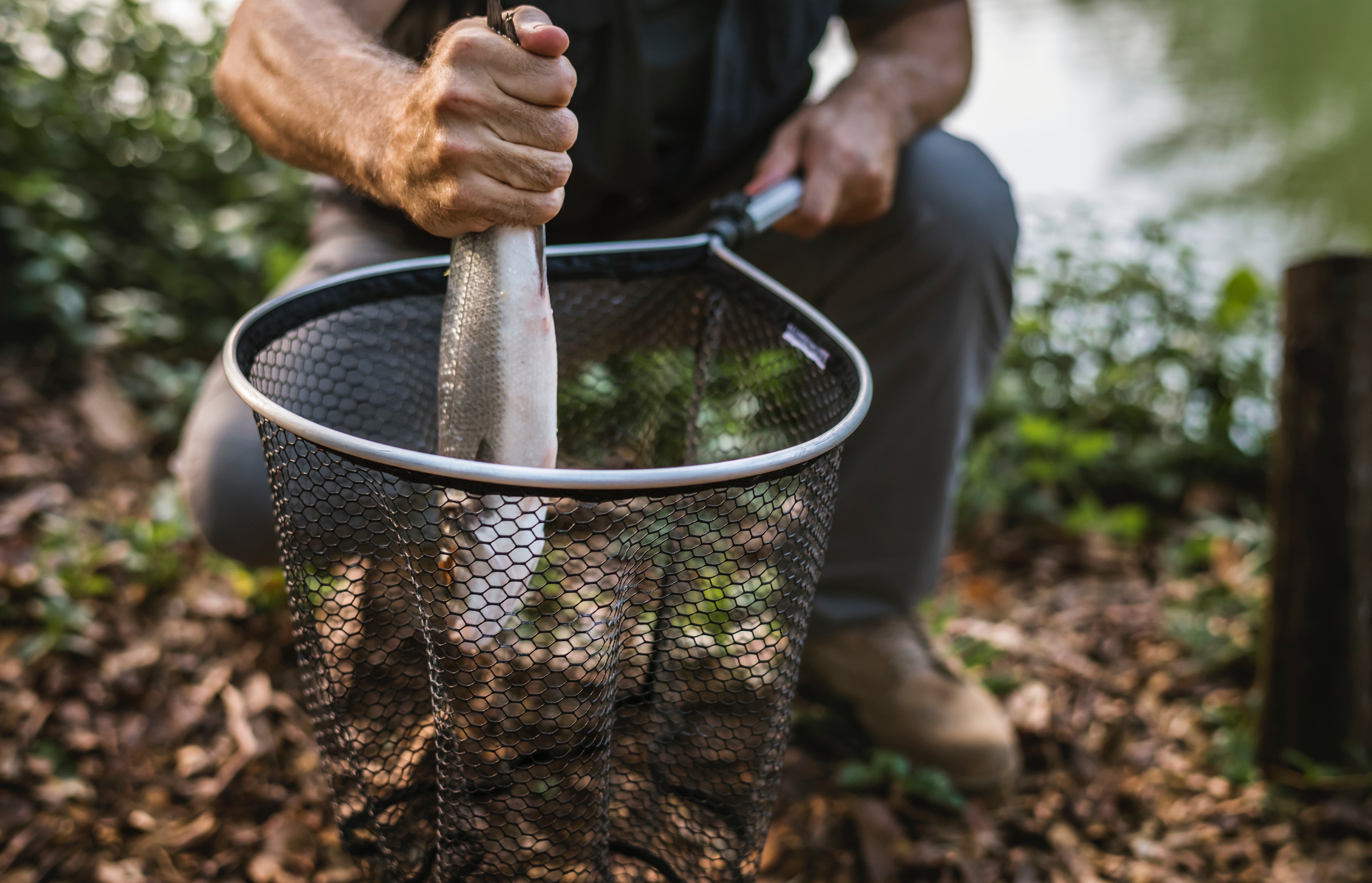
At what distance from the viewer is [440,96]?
84 centimetres

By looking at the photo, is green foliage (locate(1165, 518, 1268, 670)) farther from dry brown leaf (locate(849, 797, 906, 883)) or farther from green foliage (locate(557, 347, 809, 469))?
green foliage (locate(557, 347, 809, 469))

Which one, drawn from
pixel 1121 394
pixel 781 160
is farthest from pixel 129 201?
pixel 1121 394

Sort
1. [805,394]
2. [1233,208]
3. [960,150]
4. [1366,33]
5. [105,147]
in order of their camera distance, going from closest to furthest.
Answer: [805,394] < [960,150] < [105,147] < [1233,208] < [1366,33]

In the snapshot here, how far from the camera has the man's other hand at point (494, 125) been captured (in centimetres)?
83

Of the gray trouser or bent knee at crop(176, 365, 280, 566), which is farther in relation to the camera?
the gray trouser

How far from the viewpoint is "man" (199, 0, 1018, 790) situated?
145 centimetres

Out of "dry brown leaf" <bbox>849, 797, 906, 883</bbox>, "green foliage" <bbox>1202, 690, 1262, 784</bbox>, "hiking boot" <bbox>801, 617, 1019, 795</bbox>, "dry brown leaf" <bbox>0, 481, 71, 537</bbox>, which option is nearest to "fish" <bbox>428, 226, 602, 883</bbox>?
"dry brown leaf" <bbox>849, 797, 906, 883</bbox>

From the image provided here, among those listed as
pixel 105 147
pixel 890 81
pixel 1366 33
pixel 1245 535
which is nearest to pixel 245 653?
pixel 890 81

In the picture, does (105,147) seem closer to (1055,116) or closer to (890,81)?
(890,81)

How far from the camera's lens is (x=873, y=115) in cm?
151

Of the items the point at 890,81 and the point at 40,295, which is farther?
the point at 40,295

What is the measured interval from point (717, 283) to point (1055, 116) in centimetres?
665

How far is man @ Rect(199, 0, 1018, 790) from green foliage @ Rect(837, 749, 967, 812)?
40 mm

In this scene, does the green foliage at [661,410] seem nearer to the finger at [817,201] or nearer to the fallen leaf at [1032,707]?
the finger at [817,201]
